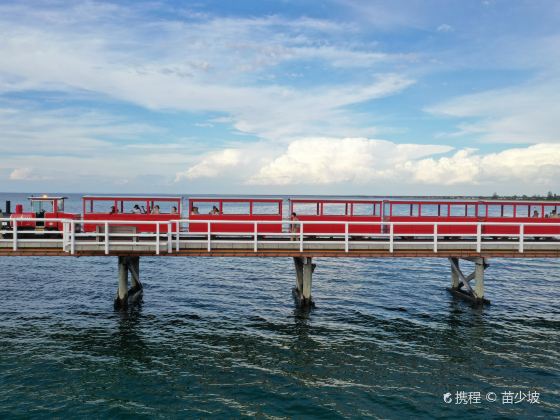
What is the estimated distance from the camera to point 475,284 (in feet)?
74.5

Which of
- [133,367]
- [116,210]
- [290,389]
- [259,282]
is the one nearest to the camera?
[290,389]

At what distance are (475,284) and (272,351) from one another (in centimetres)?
1238

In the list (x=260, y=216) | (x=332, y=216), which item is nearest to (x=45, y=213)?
(x=260, y=216)

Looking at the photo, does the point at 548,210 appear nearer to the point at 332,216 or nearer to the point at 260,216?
the point at 332,216

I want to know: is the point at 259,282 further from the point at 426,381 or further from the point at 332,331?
the point at 426,381

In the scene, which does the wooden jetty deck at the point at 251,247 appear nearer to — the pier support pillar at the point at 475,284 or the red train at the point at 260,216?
the red train at the point at 260,216

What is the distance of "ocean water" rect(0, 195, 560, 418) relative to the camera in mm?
12344

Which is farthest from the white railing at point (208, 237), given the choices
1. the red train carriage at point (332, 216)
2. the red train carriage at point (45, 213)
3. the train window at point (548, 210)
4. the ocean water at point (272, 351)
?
the ocean water at point (272, 351)

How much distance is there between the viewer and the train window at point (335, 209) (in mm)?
22592

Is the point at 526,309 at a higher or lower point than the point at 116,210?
lower

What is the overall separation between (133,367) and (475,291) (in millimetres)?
16858

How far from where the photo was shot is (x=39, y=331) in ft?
58.6

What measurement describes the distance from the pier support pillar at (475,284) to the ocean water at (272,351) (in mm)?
698

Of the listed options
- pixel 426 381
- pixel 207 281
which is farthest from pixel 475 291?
pixel 207 281
